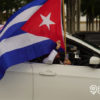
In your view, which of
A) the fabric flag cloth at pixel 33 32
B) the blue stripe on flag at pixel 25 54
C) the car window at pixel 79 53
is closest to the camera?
the blue stripe on flag at pixel 25 54

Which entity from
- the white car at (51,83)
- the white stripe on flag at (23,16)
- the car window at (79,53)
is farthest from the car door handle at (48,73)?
the white stripe on flag at (23,16)

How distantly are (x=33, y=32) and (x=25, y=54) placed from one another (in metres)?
0.30

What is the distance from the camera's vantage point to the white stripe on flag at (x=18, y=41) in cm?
430

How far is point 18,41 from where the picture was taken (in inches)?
172

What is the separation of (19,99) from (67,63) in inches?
31.0

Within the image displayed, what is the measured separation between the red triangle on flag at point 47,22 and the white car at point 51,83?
1.38 feet

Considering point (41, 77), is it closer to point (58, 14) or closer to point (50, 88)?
point (50, 88)

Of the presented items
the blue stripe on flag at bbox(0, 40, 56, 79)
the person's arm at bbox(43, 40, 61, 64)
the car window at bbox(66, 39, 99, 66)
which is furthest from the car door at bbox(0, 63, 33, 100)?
the car window at bbox(66, 39, 99, 66)

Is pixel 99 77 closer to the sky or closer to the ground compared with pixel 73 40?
closer to the ground

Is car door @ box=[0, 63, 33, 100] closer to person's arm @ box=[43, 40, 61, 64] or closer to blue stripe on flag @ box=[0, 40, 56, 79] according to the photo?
blue stripe on flag @ box=[0, 40, 56, 79]

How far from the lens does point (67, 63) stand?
4527mm

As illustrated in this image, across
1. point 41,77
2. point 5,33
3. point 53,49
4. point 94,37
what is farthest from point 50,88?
point 94,37

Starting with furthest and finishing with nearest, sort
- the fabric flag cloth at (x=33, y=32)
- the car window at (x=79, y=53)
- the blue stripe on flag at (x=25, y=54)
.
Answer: the car window at (x=79, y=53) → the fabric flag cloth at (x=33, y=32) → the blue stripe on flag at (x=25, y=54)

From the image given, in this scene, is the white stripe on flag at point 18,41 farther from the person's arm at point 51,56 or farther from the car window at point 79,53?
the car window at point 79,53
